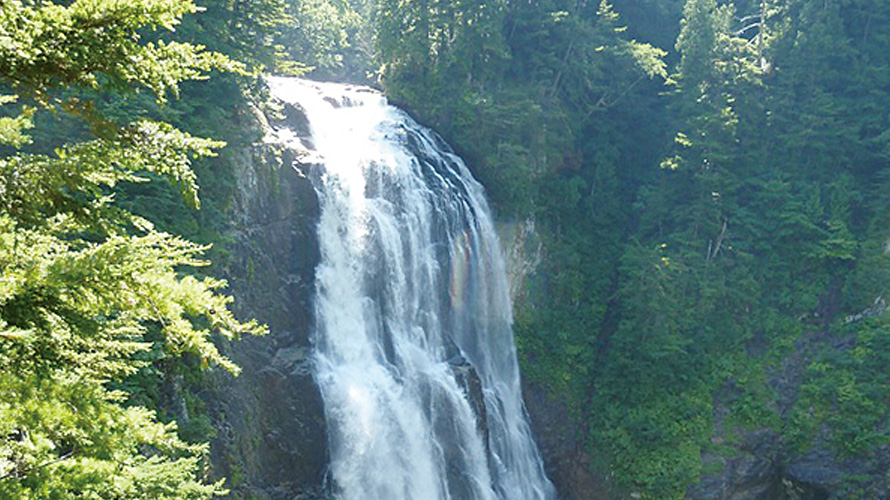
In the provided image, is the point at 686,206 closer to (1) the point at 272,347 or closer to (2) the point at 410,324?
(2) the point at 410,324

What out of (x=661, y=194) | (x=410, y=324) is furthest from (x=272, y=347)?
(x=661, y=194)

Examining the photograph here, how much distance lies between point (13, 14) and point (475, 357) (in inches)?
711

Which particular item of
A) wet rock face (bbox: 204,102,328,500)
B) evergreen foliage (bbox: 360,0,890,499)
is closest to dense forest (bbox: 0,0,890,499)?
evergreen foliage (bbox: 360,0,890,499)

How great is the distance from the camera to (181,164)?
3.95 m

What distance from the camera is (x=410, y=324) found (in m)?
18.0

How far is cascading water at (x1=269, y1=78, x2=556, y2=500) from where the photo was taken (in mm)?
15836

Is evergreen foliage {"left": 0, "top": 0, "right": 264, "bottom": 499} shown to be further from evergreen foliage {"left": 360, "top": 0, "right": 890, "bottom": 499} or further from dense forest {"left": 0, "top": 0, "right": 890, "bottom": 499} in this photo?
evergreen foliage {"left": 360, "top": 0, "right": 890, "bottom": 499}

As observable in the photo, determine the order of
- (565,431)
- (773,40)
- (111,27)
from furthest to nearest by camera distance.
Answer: (773,40)
(565,431)
(111,27)

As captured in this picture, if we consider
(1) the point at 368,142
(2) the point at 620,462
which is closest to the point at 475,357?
(2) the point at 620,462

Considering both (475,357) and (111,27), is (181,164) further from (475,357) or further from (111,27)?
(475,357)

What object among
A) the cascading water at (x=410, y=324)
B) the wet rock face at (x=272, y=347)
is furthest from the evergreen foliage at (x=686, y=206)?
the wet rock face at (x=272, y=347)

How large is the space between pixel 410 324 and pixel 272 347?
13.1ft

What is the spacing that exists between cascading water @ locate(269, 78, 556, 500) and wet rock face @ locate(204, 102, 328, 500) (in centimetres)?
43

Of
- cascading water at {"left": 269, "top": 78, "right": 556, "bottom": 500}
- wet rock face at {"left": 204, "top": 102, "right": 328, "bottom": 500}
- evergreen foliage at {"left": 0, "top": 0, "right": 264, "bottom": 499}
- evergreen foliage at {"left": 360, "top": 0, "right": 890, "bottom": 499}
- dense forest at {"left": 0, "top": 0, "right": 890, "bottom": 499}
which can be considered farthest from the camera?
evergreen foliage at {"left": 360, "top": 0, "right": 890, "bottom": 499}
